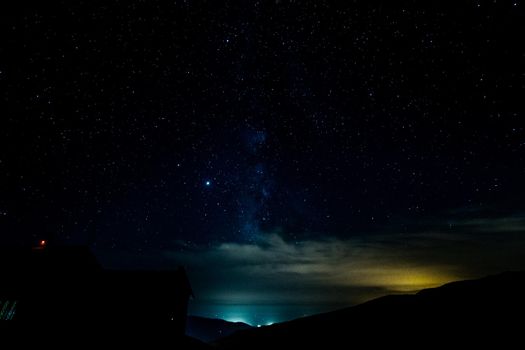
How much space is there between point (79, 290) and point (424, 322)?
87.7 ft

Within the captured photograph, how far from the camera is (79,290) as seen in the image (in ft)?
57.6

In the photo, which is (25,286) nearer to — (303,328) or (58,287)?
(58,287)

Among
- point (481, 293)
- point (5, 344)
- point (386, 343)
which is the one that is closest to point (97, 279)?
point (5, 344)

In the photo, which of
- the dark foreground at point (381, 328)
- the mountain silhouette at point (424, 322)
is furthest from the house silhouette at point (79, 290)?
the mountain silhouette at point (424, 322)

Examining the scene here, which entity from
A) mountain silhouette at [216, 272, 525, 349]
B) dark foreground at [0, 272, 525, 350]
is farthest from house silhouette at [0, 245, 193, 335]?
mountain silhouette at [216, 272, 525, 349]

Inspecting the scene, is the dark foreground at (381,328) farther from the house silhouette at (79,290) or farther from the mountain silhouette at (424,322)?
the house silhouette at (79,290)

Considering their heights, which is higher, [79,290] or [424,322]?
[79,290]

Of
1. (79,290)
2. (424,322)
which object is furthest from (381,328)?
(79,290)

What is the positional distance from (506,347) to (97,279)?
89.6 ft

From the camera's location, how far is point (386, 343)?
2325cm

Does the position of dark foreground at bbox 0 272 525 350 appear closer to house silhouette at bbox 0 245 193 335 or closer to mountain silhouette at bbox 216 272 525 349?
mountain silhouette at bbox 216 272 525 349

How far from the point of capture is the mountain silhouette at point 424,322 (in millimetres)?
20562

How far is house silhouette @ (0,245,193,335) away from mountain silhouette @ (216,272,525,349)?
1350 centimetres

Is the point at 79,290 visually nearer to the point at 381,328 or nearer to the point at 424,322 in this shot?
the point at 381,328
